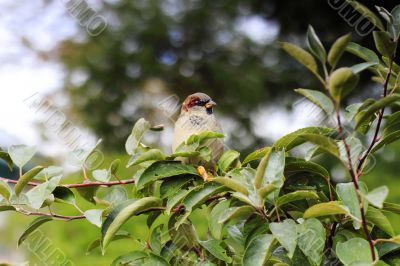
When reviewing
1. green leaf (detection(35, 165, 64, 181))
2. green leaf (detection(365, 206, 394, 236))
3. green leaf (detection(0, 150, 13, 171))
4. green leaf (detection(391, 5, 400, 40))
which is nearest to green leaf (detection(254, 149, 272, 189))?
green leaf (detection(365, 206, 394, 236))

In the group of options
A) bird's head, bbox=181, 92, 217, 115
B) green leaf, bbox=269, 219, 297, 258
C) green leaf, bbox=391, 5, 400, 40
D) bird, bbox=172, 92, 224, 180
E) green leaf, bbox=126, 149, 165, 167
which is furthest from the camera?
bird's head, bbox=181, 92, 217, 115

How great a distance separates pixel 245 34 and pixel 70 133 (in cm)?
563

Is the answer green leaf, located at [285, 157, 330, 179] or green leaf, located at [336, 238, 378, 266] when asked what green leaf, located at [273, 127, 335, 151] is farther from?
green leaf, located at [336, 238, 378, 266]

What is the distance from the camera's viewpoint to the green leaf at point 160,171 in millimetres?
1120

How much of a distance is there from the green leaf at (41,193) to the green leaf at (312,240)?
0.46 m

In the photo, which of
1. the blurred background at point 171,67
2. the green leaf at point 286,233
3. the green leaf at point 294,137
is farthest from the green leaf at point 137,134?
the blurred background at point 171,67

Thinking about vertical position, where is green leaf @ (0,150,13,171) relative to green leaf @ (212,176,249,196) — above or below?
below

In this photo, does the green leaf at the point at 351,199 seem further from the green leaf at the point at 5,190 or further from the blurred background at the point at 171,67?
the blurred background at the point at 171,67

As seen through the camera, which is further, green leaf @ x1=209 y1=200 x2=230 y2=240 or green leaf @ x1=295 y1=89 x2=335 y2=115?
green leaf @ x1=209 y1=200 x2=230 y2=240

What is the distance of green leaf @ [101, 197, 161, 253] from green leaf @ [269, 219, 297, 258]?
0.83 feet

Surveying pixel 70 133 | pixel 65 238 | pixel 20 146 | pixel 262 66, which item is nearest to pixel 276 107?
pixel 262 66

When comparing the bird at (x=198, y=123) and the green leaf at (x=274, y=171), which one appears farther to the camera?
the bird at (x=198, y=123)

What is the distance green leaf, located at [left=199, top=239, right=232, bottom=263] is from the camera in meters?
1.09

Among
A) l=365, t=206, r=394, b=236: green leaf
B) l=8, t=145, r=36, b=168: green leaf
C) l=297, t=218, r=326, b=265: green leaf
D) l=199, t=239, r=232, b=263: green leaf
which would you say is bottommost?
l=199, t=239, r=232, b=263: green leaf
